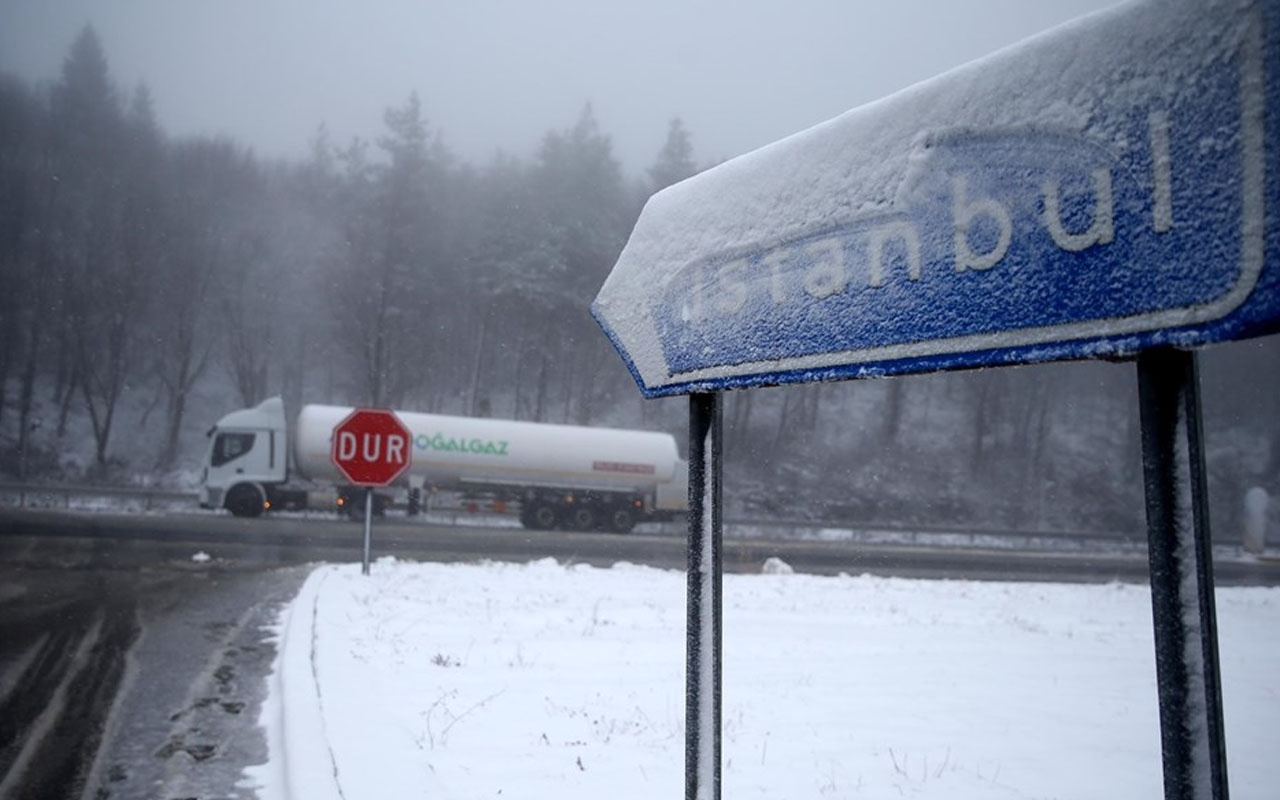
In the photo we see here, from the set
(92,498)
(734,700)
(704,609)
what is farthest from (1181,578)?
(92,498)

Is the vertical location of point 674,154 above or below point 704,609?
above

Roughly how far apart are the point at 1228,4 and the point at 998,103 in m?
0.35

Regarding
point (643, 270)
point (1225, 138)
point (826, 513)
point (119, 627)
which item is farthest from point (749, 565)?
point (826, 513)

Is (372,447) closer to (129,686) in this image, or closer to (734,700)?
(129,686)

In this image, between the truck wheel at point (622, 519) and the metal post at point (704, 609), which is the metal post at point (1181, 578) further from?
the truck wheel at point (622, 519)

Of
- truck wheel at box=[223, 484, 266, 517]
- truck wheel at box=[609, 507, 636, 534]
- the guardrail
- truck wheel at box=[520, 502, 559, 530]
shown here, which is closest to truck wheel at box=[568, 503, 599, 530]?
truck wheel at box=[520, 502, 559, 530]

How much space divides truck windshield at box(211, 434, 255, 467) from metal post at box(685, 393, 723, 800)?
2359cm

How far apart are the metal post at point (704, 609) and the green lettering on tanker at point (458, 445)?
22883 mm

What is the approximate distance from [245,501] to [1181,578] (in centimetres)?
2468

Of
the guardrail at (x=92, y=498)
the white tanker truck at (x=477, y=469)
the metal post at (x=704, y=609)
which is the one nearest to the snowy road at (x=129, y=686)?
the metal post at (x=704, y=609)

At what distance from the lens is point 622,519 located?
84.4 ft

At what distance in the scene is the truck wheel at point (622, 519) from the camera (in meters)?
25.7

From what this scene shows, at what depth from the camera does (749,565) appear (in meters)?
17.0

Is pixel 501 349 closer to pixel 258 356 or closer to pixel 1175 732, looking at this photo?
pixel 258 356
